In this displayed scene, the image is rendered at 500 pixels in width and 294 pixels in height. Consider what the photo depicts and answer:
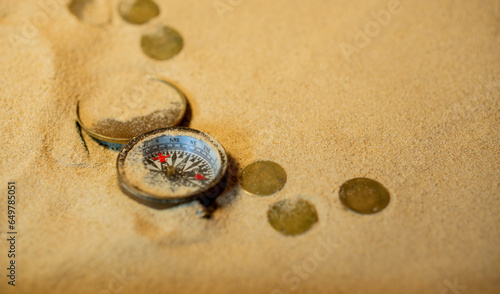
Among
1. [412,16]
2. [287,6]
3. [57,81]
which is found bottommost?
[57,81]

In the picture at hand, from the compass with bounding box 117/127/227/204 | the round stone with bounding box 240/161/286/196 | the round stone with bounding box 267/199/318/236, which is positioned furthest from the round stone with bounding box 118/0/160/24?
the round stone with bounding box 267/199/318/236

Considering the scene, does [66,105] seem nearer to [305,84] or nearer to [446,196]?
[305,84]

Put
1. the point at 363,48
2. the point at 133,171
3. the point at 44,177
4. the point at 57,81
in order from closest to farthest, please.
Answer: the point at 133,171 < the point at 44,177 < the point at 57,81 < the point at 363,48

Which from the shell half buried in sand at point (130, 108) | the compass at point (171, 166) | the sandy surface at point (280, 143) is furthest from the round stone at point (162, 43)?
the compass at point (171, 166)

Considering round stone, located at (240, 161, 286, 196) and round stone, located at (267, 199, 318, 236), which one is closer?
round stone, located at (267, 199, 318, 236)

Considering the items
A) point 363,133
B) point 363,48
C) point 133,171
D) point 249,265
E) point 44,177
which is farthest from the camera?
point 363,48

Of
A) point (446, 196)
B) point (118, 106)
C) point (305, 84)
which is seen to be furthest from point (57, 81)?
point (446, 196)

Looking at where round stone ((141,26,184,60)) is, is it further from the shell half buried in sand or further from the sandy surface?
the shell half buried in sand
